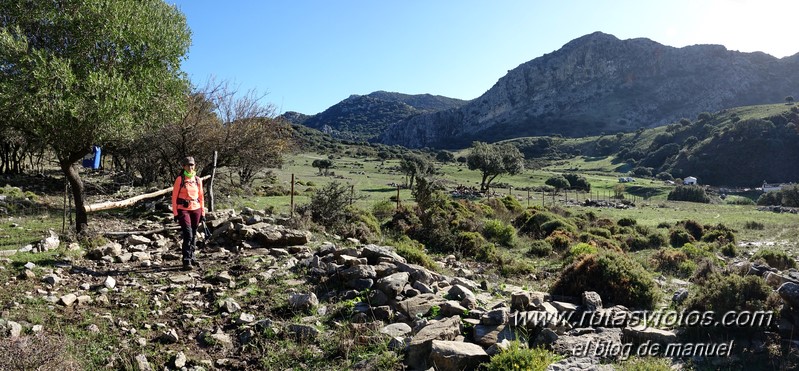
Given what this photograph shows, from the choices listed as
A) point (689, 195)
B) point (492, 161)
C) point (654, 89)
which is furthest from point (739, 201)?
point (654, 89)

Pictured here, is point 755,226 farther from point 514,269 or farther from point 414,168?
point 414,168

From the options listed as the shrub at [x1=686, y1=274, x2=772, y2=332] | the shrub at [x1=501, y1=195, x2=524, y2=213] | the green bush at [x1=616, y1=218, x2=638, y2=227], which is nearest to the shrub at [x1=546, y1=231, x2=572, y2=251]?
the shrub at [x1=501, y1=195, x2=524, y2=213]

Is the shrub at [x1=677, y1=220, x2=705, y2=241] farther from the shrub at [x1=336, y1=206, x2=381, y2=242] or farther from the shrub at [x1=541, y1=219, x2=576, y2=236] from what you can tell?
the shrub at [x1=336, y1=206, x2=381, y2=242]

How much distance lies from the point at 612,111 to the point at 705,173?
10223 centimetres

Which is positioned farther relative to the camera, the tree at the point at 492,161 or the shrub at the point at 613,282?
the tree at the point at 492,161

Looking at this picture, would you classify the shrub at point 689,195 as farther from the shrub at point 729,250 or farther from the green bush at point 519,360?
the green bush at point 519,360

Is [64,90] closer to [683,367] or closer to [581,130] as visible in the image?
[683,367]

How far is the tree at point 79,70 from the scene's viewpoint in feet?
36.1

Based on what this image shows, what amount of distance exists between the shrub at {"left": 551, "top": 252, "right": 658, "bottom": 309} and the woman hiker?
24.9ft

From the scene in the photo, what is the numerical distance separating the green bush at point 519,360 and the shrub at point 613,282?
12.4 ft

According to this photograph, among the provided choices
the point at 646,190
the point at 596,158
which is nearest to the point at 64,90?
the point at 646,190

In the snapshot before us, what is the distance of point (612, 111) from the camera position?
594 ft

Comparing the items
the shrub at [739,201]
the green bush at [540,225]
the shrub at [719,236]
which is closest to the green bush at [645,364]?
the green bush at [540,225]

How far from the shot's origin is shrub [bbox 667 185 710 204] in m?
59.0
